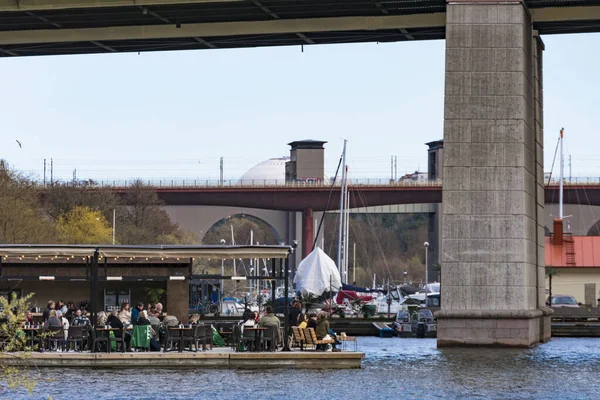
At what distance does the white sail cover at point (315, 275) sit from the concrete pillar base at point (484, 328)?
3457cm

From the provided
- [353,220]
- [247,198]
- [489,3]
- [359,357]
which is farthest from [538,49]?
[353,220]

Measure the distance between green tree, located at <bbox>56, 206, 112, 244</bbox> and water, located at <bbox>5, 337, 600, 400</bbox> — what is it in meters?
49.9

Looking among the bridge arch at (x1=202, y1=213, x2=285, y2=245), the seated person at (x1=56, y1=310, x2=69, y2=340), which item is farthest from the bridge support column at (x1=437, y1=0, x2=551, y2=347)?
the bridge arch at (x1=202, y1=213, x2=285, y2=245)

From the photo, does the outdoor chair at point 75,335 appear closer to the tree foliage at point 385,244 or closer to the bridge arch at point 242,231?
the tree foliage at point 385,244

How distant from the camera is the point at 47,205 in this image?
339 ft

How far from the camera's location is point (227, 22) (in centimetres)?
5231

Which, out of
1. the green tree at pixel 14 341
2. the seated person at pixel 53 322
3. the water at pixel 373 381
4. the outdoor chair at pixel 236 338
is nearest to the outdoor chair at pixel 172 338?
the outdoor chair at pixel 236 338

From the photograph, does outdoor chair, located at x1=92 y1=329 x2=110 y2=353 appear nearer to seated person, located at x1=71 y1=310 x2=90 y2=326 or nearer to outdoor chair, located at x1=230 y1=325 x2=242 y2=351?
seated person, located at x1=71 y1=310 x2=90 y2=326

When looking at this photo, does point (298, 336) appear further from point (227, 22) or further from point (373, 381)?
point (227, 22)

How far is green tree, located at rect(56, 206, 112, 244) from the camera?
91250 mm

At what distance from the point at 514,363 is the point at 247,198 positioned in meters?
82.3

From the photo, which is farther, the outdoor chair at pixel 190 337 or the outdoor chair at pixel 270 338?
the outdoor chair at pixel 270 338

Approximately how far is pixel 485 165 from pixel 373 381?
43.4ft

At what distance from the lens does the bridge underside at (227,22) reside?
161 ft
